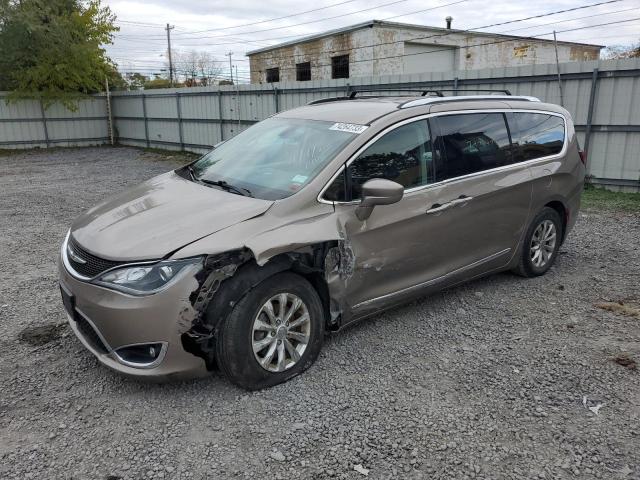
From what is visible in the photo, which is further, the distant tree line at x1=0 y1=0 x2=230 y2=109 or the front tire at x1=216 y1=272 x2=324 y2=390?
the distant tree line at x1=0 y1=0 x2=230 y2=109

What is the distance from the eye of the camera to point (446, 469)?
2584 mm

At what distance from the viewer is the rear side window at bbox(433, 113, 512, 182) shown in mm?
4020

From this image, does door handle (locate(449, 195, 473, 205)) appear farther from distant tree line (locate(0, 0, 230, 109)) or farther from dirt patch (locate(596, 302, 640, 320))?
distant tree line (locate(0, 0, 230, 109))

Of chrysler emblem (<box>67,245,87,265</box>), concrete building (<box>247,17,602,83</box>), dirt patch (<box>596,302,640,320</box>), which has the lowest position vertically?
dirt patch (<box>596,302,640,320</box>)

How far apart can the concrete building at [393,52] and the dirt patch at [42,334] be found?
18.8 m

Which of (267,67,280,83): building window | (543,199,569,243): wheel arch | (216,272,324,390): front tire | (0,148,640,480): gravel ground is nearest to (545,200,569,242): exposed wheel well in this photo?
(543,199,569,243): wheel arch

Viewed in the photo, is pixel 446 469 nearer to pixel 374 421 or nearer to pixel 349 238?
pixel 374 421

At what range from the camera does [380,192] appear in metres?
3.32

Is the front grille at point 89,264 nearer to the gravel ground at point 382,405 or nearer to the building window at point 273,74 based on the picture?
the gravel ground at point 382,405

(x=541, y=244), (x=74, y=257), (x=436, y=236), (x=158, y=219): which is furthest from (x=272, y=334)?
(x=541, y=244)

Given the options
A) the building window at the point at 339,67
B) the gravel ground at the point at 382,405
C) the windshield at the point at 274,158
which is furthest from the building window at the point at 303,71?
the gravel ground at the point at 382,405

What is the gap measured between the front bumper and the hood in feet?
0.71

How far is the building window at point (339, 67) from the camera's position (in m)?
22.7

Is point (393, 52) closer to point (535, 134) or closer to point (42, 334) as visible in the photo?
point (535, 134)
